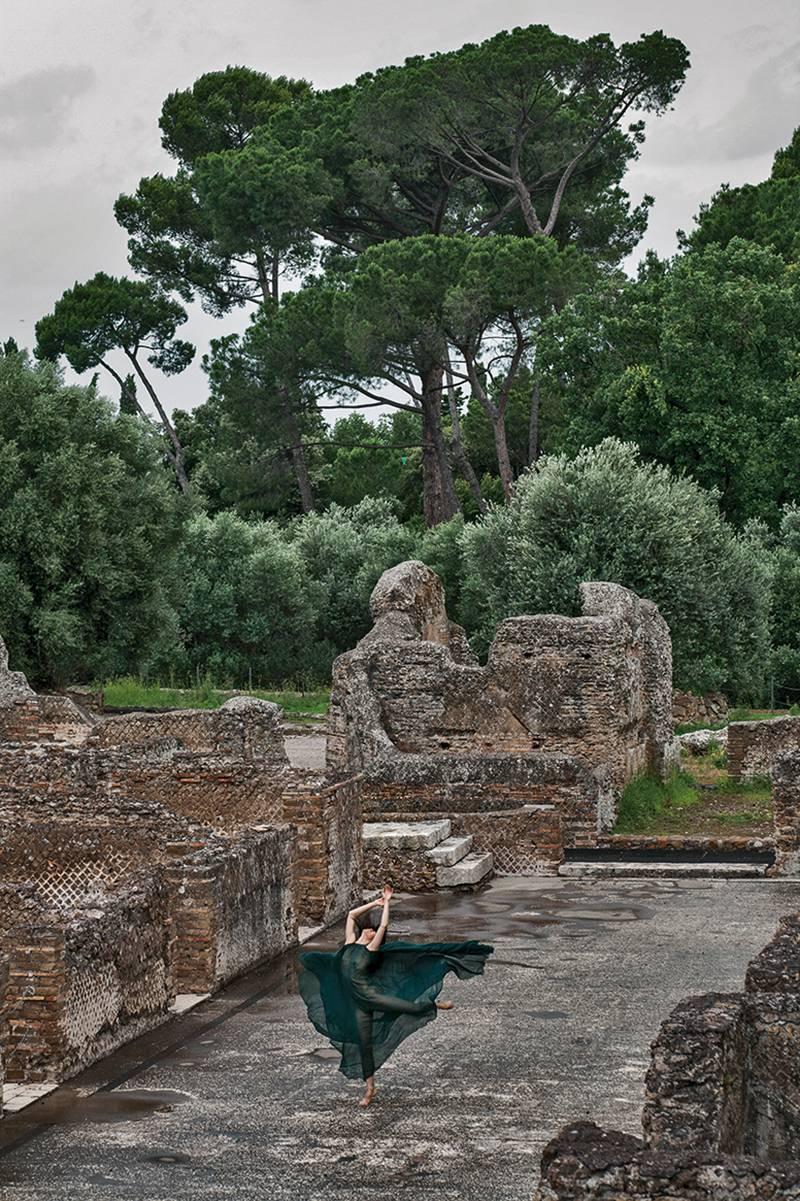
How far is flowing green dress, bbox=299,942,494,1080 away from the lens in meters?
7.95

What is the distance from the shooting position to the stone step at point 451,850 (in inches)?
563

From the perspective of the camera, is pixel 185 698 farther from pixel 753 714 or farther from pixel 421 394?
pixel 421 394

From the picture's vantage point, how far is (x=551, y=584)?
95.5ft

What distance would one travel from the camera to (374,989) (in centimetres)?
796

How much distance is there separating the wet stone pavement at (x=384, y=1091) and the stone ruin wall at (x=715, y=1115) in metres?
0.93

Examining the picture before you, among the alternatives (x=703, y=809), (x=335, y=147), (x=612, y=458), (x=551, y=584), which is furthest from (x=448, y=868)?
(x=335, y=147)

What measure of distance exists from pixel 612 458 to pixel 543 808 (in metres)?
16.7

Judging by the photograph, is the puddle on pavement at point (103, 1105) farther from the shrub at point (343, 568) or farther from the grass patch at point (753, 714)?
the shrub at point (343, 568)

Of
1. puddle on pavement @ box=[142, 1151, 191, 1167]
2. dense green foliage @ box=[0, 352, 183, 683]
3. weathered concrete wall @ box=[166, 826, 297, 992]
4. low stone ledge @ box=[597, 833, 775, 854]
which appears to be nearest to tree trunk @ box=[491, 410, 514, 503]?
dense green foliage @ box=[0, 352, 183, 683]

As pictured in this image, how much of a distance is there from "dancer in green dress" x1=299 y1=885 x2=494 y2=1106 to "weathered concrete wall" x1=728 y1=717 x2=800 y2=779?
14.8m

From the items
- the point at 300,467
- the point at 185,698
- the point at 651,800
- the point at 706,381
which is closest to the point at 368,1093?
the point at 651,800

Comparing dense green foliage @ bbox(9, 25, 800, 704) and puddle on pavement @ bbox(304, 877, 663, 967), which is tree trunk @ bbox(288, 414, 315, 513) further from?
puddle on pavement @ bbox(304, 877, 663, 967)

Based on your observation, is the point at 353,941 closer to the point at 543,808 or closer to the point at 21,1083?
the point at 21,1083

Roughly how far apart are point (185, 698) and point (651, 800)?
15318mm
